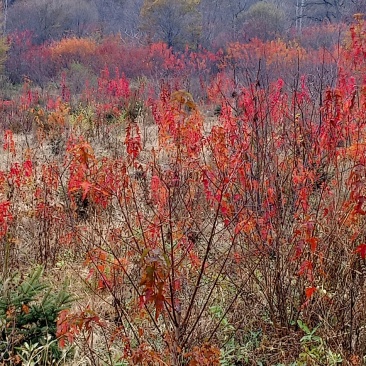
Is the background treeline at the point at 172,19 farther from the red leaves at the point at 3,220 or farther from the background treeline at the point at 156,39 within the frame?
the red leaves at the point at 3,220

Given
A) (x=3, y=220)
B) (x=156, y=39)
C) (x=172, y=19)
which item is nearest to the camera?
(x=3, y=220)

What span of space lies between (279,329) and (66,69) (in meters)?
19.0

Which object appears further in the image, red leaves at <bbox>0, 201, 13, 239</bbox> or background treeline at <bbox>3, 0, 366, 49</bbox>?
background treeline at <bbox>3, 0, 366, 49</bbox>

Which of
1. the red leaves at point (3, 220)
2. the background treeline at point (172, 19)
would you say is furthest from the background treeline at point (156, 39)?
the red leaves at point (3, 220)

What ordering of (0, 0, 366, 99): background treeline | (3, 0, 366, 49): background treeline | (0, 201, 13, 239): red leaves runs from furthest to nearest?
(3, 0, 366, 49): background treeline → (0, 0, 366, 99): background treeline → (0, 201, 13, 239): red leaves

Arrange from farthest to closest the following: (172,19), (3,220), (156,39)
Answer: (156,39), (172,19), (3,220)

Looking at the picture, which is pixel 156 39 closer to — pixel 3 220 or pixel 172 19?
pixel 172 19

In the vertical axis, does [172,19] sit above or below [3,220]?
above

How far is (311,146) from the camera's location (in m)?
3.17

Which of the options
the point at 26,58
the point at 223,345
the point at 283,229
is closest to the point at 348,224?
the point at 283,229

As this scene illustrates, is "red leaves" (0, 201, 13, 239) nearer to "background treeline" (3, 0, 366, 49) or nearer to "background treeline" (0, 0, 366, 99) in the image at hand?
"background treeline" (0, 0, 366, 99)

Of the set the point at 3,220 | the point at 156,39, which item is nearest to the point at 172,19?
the point at 156,39

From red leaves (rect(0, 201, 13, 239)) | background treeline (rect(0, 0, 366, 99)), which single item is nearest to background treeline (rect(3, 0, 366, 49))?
background treeline (rect(0, 0, 366, 99))

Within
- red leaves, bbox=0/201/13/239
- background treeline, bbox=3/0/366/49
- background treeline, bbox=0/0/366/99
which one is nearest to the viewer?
red leaves, bbox=0/201/13/239
